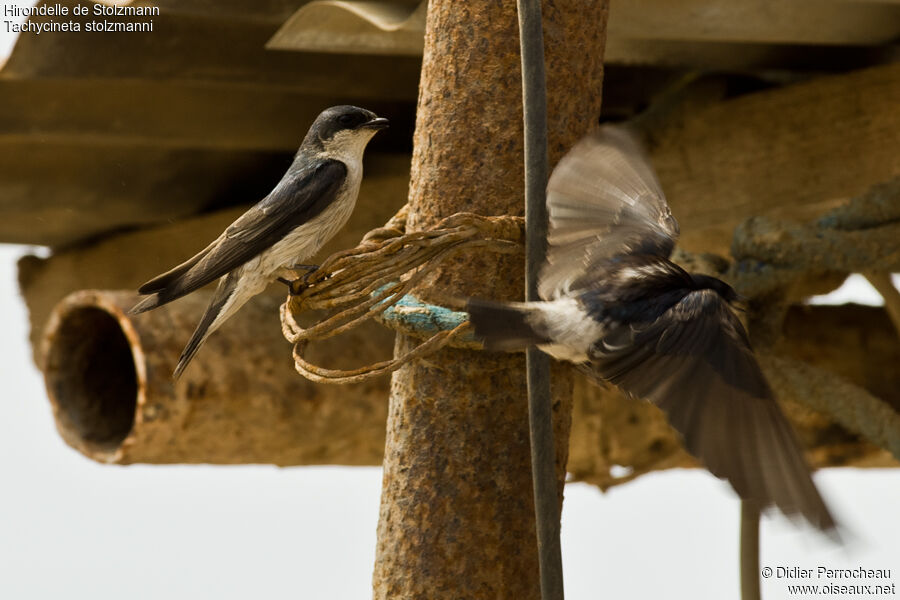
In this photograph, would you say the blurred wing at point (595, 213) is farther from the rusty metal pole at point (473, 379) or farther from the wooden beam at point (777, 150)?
the wooden beam at point (777, 150)

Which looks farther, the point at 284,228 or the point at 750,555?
the point at 750,555

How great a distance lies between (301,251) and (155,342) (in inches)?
25.2

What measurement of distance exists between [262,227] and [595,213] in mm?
503

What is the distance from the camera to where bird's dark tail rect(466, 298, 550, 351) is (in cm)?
152

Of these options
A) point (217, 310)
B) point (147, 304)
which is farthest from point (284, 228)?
point (147, 304)

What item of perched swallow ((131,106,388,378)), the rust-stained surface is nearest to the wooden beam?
the rust-stained surface

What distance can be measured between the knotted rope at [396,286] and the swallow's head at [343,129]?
1.46ft

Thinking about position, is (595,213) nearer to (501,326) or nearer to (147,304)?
(501,326)

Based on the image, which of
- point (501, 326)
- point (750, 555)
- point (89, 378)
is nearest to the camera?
point (501, 326)

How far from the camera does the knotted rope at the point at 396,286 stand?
1.58m

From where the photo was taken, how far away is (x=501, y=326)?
1.54 m

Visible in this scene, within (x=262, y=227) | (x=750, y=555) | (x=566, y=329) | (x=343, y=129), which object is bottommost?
(x=750, y=555)

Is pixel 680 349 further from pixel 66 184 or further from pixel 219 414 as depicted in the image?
pixel 66 184

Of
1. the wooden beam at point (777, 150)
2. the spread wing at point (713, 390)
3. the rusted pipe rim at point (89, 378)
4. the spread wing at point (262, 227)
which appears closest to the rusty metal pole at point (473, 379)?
the spread wing at point (713, 390)
